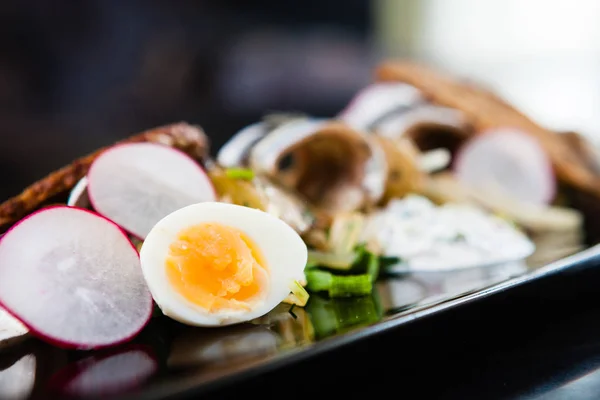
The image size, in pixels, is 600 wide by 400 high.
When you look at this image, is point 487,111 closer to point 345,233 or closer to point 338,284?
point 345,233

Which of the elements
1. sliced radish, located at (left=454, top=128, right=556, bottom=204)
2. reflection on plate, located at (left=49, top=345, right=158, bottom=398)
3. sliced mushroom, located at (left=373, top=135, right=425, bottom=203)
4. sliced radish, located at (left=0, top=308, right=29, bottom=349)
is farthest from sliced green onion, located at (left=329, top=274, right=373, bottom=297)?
sliced radish, located at (left=454, top=128, right=556, bottom=204)

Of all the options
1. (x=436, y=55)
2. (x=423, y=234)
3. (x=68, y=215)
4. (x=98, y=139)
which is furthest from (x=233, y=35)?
(x=68, y=215)

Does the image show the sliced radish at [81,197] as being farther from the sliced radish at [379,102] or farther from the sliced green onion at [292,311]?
the sliced radish at [379,102]

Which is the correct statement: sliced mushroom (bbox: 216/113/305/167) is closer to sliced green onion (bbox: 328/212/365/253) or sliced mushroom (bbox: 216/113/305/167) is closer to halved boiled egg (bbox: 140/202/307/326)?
sliced green onion (bbox: 328/212/365/253)

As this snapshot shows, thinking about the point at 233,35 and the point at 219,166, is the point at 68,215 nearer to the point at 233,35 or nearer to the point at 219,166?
the point at 219,166

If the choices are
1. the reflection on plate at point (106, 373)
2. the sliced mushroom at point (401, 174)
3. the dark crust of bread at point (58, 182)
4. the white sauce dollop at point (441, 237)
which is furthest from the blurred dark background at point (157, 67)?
the reflection on plate at point (106, 373)
